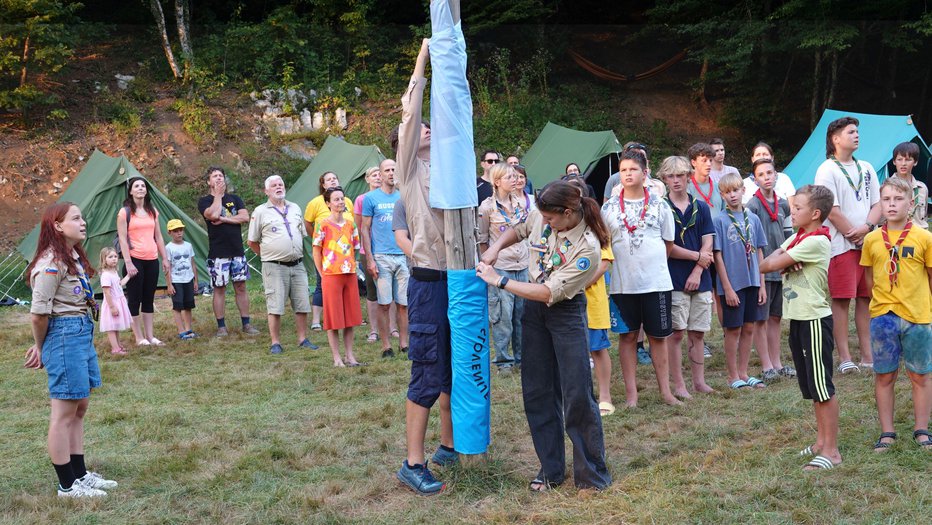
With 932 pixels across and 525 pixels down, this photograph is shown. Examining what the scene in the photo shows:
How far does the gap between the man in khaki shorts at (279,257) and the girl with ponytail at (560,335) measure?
4261mm

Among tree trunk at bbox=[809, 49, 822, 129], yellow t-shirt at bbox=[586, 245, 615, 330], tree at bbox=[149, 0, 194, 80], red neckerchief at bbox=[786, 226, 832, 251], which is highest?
tree at bbox=[149, 0, 194, 80]

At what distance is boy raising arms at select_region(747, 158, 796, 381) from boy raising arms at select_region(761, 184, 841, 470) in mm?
1931

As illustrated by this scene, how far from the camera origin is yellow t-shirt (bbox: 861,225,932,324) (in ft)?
13.8

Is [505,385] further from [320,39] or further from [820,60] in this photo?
[820,60]

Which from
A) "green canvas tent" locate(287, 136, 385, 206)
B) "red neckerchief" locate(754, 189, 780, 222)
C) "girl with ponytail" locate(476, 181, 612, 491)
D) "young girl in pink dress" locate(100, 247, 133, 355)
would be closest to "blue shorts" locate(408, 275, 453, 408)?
"girl with ponytail" locate(476, 181, 612, 491)

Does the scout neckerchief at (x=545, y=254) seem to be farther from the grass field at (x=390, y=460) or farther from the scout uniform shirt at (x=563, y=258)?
the grass field at (x=390, y=460)

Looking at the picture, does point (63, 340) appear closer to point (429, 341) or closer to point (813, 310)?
point (429, 341)

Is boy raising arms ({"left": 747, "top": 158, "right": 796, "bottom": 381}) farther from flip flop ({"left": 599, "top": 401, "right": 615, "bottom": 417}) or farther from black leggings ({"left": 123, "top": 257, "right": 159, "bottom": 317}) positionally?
black leggings ({"left": 123, "top": 257, "right": 159, "bottom": 317})

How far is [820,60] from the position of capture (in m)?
20.4

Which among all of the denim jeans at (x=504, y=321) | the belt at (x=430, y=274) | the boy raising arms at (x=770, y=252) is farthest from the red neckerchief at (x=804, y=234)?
the denim jeans at (x=504, y=321)

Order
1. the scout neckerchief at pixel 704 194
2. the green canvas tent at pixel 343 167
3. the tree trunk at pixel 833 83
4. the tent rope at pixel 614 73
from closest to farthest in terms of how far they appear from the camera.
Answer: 1. the scout neckerchief at pixel 704 194
2. the green canvas tent at pixel 343 167
3. the tree trunk at pixel 833 83
4. the tent rope at pixel 614 73

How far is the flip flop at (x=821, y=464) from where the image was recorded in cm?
402

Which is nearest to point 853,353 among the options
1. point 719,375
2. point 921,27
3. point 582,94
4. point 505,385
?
point 719,375

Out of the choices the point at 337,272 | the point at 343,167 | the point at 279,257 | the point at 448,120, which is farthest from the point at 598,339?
the point at 343,167
